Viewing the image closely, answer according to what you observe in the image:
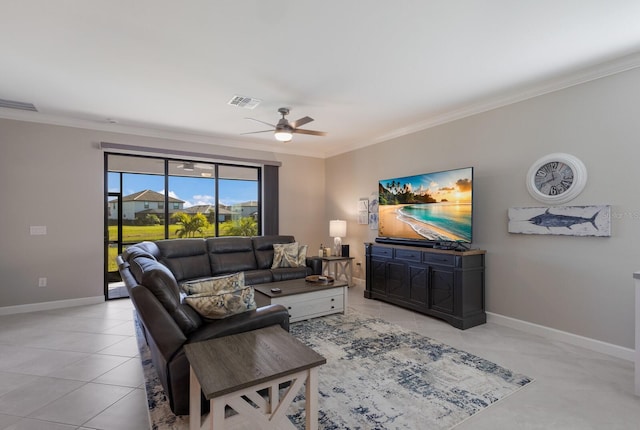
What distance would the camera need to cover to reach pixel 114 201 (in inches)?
198

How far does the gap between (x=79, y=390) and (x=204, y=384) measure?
1665 mm

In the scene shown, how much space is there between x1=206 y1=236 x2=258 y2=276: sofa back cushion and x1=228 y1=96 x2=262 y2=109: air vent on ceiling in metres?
2.16

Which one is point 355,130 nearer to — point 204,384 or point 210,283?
point 210,283

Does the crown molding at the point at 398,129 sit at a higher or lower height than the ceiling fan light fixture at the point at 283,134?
higher

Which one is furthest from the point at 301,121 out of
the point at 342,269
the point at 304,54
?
the point at 342,269

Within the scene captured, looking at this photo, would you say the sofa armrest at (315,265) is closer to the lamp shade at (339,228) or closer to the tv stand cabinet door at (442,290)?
the lamp shade at (339,228)

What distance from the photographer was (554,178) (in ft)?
10.7

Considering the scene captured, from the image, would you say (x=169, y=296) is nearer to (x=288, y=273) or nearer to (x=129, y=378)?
(x=129, y=378)

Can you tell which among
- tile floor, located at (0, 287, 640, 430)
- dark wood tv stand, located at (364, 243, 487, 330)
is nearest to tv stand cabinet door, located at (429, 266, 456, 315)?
dark wood tv stand, located at (364, 243, 487, 330)

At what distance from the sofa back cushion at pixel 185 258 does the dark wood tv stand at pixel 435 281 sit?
2.66m

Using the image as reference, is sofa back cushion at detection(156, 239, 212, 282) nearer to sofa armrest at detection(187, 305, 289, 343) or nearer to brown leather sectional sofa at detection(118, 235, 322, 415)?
brown leather sectional sofa at detection(118, 235, 322, 415)

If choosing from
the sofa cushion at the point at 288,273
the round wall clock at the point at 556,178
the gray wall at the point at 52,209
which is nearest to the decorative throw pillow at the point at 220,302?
the sofa cushion at the point at 288,273

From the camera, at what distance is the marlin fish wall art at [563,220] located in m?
2.94

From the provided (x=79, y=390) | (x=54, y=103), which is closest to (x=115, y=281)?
(x=54, y=103)
